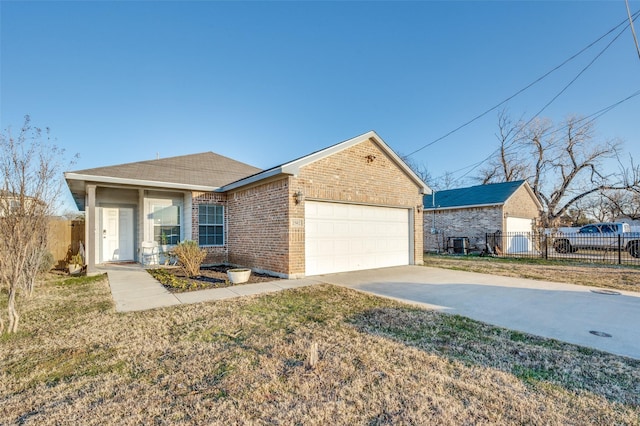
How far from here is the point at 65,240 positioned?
36.2 ft

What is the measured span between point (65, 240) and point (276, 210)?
8967 millimetres

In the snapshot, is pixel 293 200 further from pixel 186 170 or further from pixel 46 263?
pixel 46 263

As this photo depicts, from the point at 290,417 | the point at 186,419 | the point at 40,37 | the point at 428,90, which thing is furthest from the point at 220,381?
the point at 428,90

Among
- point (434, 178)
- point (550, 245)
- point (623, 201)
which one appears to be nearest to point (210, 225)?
point (550, 245)

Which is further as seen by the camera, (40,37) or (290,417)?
(40,37)

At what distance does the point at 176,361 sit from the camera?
10.2 ft

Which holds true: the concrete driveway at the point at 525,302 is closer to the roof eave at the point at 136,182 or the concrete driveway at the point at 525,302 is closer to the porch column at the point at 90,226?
the roof eave at the point at 136,182

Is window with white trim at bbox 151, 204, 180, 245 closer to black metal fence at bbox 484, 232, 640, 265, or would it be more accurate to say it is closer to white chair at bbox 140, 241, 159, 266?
white chair at bbox 140, 241, 159, 266

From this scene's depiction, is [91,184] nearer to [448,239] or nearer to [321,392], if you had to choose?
[321,392]

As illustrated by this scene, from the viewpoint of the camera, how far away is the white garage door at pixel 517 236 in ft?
56.4

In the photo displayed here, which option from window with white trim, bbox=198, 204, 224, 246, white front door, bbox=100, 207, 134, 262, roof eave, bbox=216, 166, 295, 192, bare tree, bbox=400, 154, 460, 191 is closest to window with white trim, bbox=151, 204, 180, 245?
window with white trim, bbox=198, 204, 224, 246

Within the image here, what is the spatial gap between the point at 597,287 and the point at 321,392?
27.0 ft

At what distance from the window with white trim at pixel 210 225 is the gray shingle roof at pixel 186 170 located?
A: 0.95 m

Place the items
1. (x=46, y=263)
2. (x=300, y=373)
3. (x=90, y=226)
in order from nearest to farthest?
(x=300, y=373)
(x=90, y=226)
(x=46, y=263)
